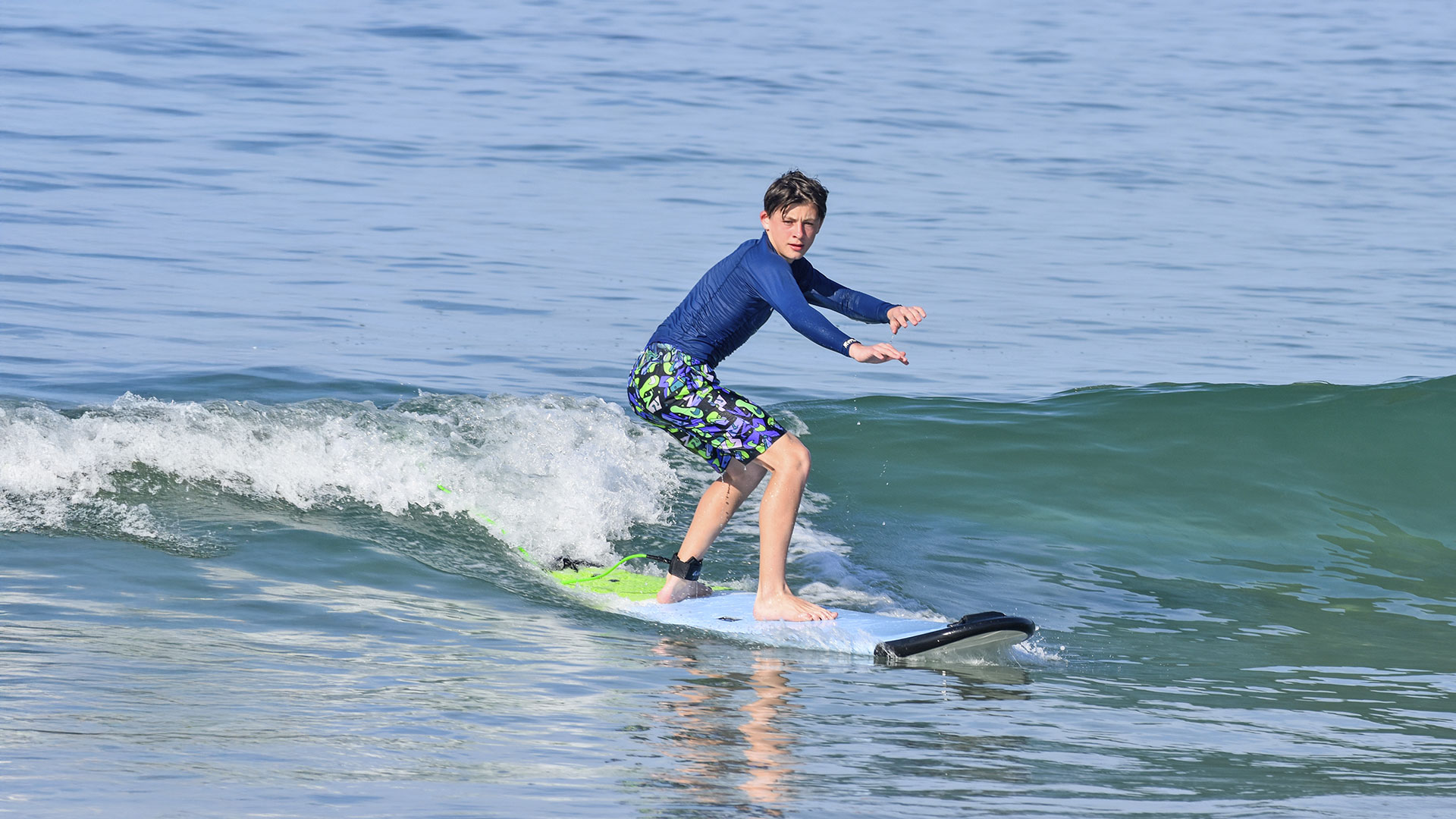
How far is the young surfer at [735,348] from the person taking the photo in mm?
5965

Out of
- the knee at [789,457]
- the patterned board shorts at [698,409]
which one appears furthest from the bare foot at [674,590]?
Answer: the knee at [789,457]

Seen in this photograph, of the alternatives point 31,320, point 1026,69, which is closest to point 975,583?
point 31,320

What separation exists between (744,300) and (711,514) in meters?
0.91

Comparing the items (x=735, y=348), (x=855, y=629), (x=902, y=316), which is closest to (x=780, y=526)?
(x=855, y=629)

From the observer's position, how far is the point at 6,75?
2712 cm

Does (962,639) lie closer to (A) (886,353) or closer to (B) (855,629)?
(B) (855,629)

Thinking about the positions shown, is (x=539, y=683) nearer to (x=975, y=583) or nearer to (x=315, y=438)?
(x=975, y=583)

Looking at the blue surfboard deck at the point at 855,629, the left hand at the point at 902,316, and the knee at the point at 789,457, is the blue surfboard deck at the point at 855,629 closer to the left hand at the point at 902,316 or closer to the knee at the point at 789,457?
the knee at the point at 789,457

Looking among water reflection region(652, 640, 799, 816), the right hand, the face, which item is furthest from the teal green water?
the face

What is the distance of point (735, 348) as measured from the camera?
614 centimetres

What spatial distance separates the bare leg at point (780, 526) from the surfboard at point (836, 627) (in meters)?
0.06

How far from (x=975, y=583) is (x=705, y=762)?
3509 mm

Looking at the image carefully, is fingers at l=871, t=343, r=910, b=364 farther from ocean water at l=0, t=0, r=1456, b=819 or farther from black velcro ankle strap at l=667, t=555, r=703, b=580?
black velcro ankle strap at l=667, t=555, r=703, b=580

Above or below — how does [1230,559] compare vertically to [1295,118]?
below
